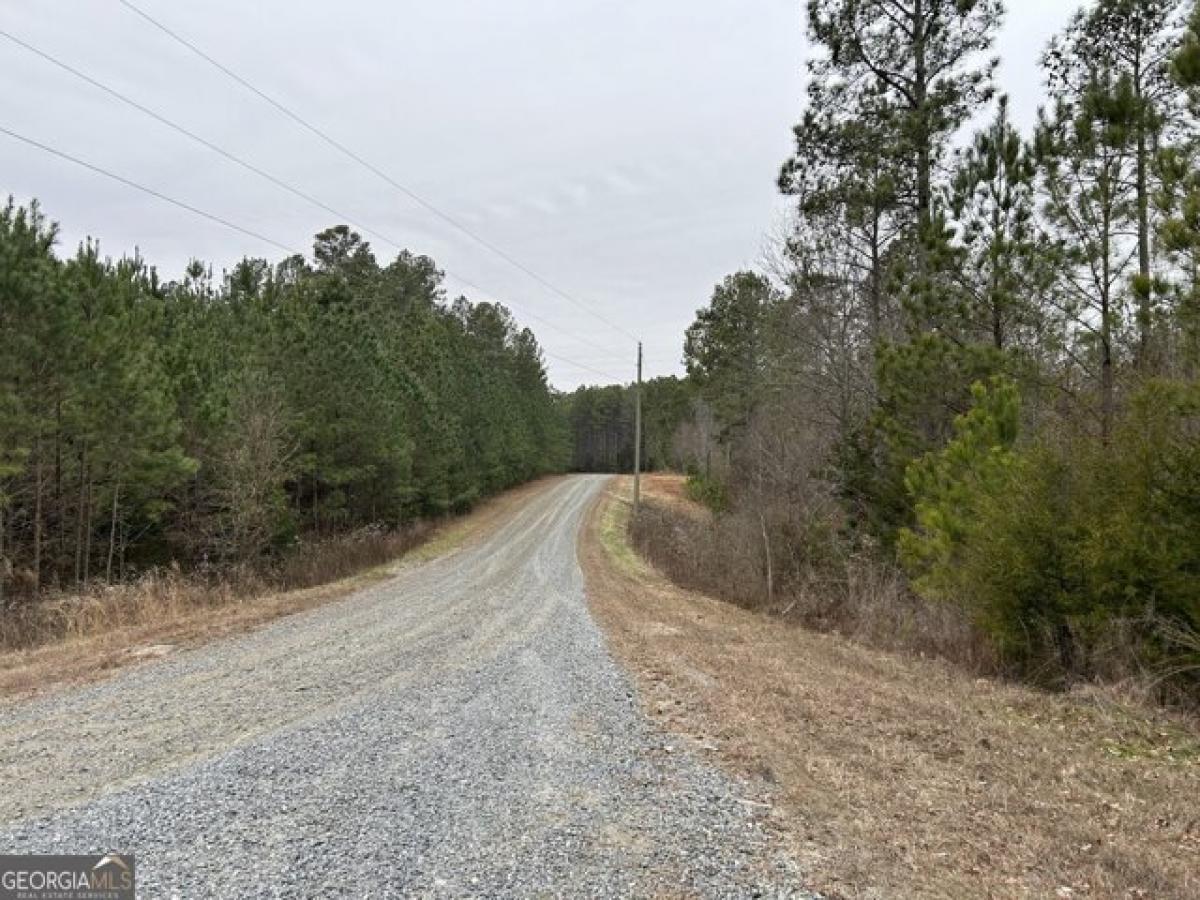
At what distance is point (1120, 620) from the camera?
21.0 feet

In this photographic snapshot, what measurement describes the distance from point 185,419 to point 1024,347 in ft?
55.5

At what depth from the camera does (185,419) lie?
1689 cm

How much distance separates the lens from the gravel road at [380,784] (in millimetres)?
3295

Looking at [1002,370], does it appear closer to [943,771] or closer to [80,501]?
[943,771]

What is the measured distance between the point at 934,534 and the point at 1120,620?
288 cm

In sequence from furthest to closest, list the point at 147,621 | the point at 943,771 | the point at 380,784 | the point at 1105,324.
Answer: the point at 147,621 → the point at 1105,324 → the point at 943,771 → the point at 380,784

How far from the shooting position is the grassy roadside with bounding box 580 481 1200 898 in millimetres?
3244

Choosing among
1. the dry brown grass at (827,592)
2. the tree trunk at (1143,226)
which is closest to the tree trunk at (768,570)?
the dry brown grass at (827,592)

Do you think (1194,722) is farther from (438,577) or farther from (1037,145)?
(438,577)

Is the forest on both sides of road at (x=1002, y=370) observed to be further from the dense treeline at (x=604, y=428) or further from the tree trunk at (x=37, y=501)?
the dense treeline at (x=604, y=428)

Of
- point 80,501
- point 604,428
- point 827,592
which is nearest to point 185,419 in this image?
point 80,501

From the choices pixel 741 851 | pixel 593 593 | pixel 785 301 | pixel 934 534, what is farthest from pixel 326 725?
pixel 785 301

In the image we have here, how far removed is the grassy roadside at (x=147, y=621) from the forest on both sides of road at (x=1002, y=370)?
28.5ft

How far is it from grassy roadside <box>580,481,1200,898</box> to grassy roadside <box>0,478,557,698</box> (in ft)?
20.0
